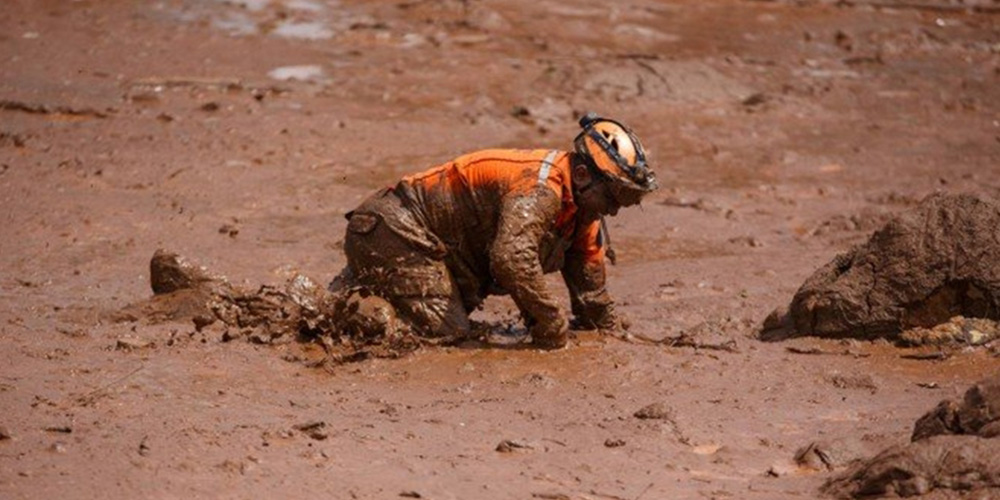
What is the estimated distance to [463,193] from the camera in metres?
8.38

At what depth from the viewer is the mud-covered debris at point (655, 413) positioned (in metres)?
7.27

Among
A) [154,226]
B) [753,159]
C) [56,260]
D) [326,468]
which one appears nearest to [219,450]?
[326,468]

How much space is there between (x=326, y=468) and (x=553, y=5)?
36.0ft

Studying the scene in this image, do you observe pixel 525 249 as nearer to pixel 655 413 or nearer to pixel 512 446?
pixel 655 413

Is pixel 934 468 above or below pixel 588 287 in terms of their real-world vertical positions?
above

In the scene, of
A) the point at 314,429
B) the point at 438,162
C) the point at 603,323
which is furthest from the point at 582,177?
the point at 438,162

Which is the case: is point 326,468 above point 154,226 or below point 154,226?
above

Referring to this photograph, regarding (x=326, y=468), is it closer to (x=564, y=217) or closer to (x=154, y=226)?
(x=564, y=217)

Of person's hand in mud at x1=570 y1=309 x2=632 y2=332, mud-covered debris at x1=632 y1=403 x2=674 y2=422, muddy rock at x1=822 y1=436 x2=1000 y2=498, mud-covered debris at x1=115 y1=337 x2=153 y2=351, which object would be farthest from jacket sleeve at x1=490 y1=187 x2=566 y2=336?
muddy rock at x1=822 y1=436 x2=1000 y2=498

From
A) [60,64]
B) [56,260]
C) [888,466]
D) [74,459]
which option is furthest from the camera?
[60,64]

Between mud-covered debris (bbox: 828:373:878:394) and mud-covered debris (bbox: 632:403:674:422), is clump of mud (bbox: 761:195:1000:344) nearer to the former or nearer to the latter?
mud-covered debris (bbox: 828:373:878:394)

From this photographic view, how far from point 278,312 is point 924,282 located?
10.3 ft

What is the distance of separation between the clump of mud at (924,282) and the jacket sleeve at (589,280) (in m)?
1.02

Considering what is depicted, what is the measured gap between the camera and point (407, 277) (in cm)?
841
